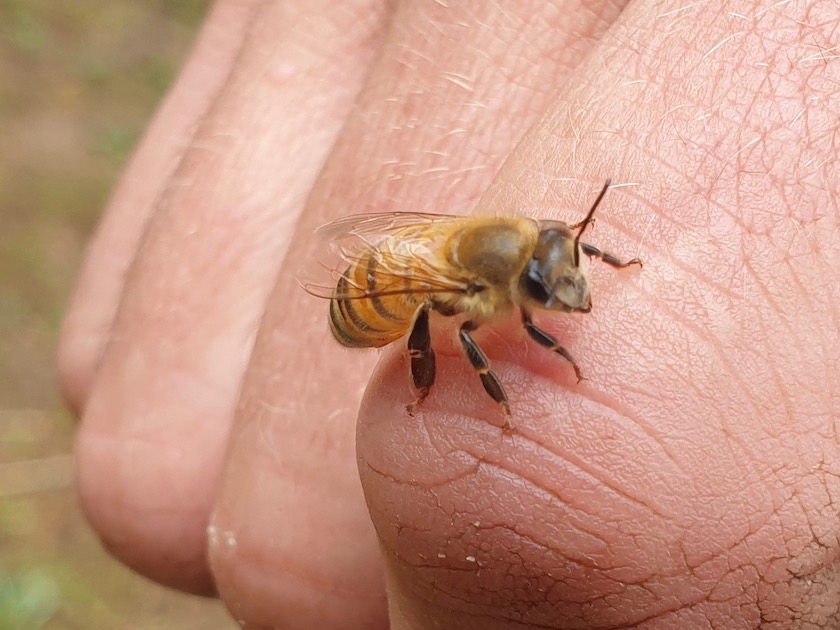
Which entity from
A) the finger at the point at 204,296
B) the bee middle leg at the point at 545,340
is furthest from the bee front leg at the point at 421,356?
the finger at the point at 204,296

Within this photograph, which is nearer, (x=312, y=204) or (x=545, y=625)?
(x=545, y=625)

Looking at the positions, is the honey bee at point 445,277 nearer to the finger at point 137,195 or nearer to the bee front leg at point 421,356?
the bee front leg at point 421,356

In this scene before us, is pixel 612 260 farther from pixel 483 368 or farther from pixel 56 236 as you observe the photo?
pixel 56 236

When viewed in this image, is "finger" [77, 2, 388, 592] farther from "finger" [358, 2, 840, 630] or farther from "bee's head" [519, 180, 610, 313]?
"finger" [358, 2, 840, 630]

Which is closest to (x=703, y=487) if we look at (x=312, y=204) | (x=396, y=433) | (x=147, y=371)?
(x=396, y=433)

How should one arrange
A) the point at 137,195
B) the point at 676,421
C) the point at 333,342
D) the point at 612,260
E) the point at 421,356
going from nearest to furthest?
the point at 676,421 → the point at 612,260 → the point at 421,356 → the point at 333,342 → the point at 137,195

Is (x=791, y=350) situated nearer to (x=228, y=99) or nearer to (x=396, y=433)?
(x=396, y=433)

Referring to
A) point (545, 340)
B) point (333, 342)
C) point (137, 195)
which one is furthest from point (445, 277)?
point (137, 195)
